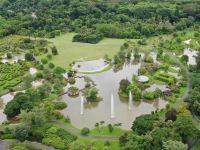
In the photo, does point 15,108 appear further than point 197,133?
Yes

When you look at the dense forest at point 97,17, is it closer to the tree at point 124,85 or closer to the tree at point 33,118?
the tree at point 124,85

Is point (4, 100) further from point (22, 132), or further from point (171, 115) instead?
point (171, 115)

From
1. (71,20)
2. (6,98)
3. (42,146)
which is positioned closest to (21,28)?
(71,20)

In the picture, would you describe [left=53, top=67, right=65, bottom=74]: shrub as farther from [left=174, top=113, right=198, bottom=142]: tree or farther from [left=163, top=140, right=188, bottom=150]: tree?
[left=163, top=140, right=188, bottom=150]: tree

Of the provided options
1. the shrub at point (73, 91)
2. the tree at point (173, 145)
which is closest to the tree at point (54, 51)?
the shrub at point (73, 91)

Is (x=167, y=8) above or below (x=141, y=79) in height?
above

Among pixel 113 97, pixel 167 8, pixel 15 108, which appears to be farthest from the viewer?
pixel 167 8

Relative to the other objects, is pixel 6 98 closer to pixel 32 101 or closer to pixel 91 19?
pixel 32 101

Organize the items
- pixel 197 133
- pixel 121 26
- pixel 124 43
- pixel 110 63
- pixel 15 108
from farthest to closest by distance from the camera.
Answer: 1. pixel 121 26
2. pixel 124 43
3. pixel 110 63
4. pixel 15 108
5. pixel 197 133

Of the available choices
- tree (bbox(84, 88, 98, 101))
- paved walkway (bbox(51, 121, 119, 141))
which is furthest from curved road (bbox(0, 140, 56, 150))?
tree (bbox(84, 88, 98, 101))
